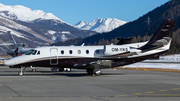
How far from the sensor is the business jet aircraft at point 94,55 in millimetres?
30359

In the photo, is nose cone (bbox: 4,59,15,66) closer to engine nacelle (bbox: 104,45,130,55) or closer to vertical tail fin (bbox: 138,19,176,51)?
engine nacelle (bbox: 104,45,130,55)

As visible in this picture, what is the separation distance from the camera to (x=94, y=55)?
31125 millimetres

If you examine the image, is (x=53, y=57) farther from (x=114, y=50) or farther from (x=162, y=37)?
(x=162, y=37)

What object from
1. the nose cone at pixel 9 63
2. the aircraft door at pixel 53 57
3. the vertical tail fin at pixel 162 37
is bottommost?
the nose cone at pixel 9 63

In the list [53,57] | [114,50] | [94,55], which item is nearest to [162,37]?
[114,50]

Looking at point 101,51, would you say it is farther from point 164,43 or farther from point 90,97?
point 90,97

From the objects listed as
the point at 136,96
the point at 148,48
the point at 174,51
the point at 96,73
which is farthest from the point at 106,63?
the point at 174,51

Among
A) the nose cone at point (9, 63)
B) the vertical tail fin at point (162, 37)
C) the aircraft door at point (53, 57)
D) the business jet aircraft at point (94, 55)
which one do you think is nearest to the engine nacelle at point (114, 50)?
the business jet aircraft at point (94, 55)

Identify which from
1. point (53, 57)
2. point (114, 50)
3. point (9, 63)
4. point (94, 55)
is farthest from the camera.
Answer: point (94, 55)

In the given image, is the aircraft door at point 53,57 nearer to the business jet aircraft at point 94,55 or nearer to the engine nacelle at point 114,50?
the business jet aircraft at point 94,55

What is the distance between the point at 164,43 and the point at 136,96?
17.2 metres

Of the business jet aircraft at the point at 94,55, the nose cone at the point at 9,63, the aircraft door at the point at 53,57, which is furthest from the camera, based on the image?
the aircraft door at the point at 53,57

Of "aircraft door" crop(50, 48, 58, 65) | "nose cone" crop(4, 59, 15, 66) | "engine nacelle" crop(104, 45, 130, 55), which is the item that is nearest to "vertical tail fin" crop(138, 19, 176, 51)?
"engine nacelle" crop(104, 45, 130, 55)

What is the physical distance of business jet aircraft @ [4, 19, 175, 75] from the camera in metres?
30.4
